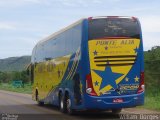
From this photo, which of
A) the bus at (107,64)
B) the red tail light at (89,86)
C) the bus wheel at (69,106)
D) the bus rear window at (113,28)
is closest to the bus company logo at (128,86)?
the bus at (107,64)

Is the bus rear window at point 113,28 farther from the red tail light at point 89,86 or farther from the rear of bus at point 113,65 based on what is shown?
the red tail light at point 89,86

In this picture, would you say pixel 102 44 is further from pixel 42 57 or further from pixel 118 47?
pixel 42 57

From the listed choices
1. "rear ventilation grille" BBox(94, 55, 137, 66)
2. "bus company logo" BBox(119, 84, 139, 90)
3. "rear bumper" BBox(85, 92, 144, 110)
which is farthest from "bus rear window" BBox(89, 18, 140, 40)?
"rear bumper" BBox(85, 92, 144, 110)

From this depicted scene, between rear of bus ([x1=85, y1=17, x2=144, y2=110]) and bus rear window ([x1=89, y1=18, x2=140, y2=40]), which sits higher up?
bus rear window ([x1=89, y1=18, x2=140, y2=40])

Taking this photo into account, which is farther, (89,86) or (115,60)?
(115,60)

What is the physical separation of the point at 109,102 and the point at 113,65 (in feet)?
4.36

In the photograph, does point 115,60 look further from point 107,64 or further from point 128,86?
point 128,86

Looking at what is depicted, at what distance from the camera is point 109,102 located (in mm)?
16625

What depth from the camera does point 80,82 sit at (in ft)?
55.7

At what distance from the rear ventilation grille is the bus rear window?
0.76 meters

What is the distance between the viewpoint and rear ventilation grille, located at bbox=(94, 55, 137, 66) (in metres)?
16.7

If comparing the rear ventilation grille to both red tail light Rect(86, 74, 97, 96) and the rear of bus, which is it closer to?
the rear of bus

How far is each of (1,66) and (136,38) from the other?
561ft

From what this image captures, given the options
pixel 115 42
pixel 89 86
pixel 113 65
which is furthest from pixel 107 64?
pixel 89 86
